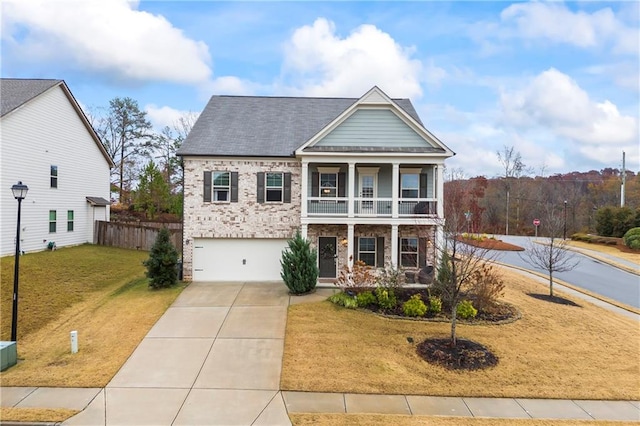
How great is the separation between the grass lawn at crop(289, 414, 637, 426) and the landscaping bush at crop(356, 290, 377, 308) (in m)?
5.86

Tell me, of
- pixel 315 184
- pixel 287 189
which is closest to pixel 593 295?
pixel 315 184

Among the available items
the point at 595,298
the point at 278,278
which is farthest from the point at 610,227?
the point at 278,278

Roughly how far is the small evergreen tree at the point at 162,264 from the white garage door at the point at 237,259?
1.32 m

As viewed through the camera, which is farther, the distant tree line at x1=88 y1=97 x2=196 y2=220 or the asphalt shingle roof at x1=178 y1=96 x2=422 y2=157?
the distant tree line at x1=88 y1=97 x2=196 y2=220

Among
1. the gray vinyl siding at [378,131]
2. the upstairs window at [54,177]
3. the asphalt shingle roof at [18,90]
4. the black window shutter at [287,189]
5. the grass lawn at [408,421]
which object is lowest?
the grass lawn at [408,421]

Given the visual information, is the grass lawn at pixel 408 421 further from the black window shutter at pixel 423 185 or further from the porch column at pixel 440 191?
the black window shutter at pixel 423 185

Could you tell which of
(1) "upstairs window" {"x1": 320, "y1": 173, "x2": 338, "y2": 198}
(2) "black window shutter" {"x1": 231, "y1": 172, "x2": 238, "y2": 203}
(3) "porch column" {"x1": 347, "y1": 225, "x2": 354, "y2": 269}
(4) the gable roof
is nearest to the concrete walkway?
(3) "porch column" {"x1": 347, "y1": 225, "x2": 354, "y2": 269}

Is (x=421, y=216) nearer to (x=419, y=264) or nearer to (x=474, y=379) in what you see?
(x=419, y=264)

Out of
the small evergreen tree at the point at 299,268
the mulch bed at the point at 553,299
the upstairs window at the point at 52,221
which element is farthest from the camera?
the upstairs window at the point at 52,221

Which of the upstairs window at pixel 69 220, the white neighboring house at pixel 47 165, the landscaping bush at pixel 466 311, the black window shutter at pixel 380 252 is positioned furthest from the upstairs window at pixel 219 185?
the upstairs window at pixel 69 220

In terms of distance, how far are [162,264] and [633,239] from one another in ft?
119

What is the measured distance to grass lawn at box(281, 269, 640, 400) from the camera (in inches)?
314

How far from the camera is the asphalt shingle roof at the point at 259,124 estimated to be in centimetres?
1582

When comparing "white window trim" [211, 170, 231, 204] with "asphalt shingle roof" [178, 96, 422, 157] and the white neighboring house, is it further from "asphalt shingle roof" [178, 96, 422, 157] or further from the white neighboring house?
the white neighboring house
